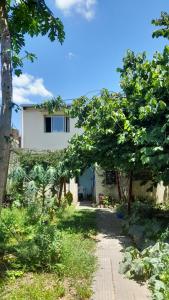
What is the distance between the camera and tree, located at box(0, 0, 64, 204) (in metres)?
5.88

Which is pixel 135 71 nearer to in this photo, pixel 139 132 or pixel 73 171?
pixel 139 132

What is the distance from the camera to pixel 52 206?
44.1ft

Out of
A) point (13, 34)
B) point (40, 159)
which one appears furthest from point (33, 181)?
point (13, 34)

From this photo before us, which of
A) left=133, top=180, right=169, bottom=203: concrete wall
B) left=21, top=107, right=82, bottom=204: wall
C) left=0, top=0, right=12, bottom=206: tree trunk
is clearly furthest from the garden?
left=21, top=107, right=82, bottom=204: wall

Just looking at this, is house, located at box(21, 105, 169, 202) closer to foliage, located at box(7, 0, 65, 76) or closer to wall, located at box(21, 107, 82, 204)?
wall, located at box(21, 107, 82, 204)

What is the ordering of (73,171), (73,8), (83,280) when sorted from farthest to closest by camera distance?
(73,171)
(73,8)
(83,280)

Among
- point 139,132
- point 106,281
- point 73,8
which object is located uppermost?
point 73,8

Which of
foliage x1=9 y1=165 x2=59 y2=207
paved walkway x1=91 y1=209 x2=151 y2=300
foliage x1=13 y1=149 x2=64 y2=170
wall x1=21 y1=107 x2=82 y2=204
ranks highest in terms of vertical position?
wall x1=21 y1=107 x2=82 y2=204

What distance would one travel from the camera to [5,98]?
5.96m

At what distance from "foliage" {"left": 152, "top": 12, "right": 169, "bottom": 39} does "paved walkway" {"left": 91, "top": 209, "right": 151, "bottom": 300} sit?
16.8 ft

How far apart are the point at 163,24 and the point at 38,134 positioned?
14.0m

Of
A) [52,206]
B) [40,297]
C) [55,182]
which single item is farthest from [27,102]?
[40,297]

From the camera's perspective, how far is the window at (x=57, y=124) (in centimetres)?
2161

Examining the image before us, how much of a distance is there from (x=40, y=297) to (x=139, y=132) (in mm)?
4589
